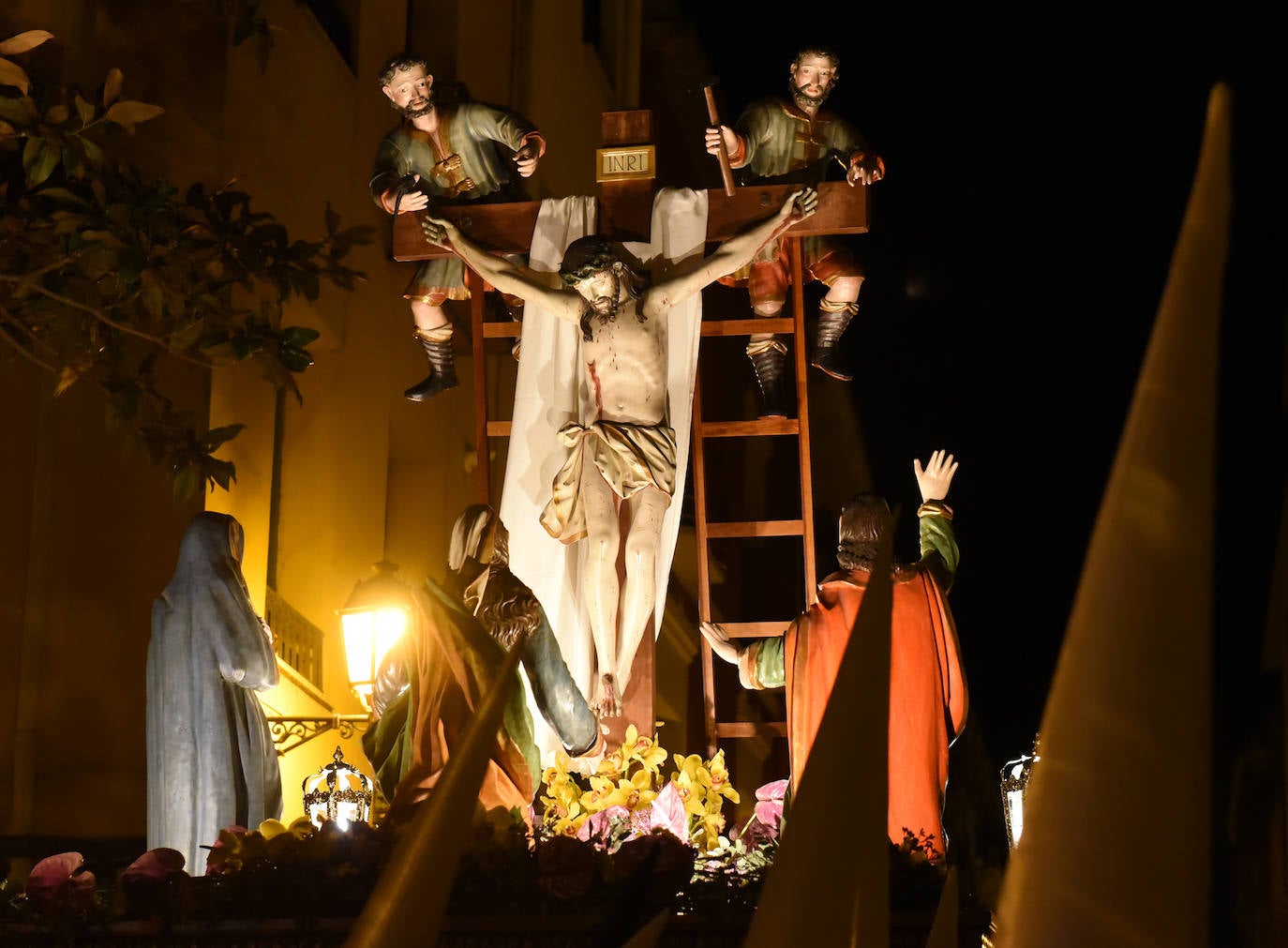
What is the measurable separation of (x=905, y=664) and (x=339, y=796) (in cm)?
197

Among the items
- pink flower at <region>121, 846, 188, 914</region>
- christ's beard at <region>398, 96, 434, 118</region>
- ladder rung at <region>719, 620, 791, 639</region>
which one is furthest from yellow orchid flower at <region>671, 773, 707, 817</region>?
christ's beard at <region>398, 96, 434, 118</region>

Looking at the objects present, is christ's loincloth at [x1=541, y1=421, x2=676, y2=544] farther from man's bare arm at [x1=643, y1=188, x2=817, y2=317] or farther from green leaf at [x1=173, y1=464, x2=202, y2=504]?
green leaf at [x1=173, y1=464, x2=202, y2=504]

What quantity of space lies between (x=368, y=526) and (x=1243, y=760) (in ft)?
37.6

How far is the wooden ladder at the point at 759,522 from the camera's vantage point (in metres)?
7.14

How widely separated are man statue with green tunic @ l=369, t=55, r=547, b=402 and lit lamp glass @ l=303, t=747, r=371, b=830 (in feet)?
8.27

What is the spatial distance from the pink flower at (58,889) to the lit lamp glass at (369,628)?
2.54 metres

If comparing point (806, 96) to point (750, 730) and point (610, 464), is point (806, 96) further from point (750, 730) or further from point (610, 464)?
point (750, 730)

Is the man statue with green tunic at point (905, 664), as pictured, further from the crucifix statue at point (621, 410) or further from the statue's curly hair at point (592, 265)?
the statue's curly hair at point (592, 265)

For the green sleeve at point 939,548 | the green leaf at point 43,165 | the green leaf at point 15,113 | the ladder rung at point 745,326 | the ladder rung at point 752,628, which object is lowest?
the ladder rung at point 752,628

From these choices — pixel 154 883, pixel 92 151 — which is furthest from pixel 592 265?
pixel 154 883

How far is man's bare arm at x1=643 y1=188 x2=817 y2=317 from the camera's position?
7.16 m

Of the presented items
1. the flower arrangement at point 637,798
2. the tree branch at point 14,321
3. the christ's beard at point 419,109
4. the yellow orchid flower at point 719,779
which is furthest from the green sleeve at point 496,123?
the tree branch at point 14,321

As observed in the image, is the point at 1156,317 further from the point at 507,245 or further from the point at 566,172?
the point at 566,172

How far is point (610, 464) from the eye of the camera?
702cm
